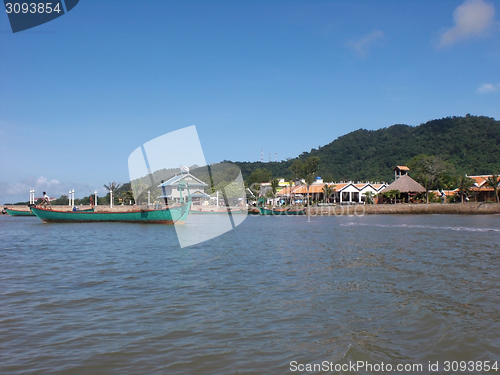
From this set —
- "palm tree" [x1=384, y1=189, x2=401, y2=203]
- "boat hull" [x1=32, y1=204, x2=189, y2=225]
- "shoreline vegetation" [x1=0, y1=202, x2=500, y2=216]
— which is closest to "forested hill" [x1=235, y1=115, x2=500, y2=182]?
"palm tree" [x1=384, y1=189, x2=401, y2=203]

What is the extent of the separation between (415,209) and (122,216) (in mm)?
34637

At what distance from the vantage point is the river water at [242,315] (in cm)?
409

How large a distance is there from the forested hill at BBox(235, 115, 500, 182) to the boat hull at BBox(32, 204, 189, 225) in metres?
60.5

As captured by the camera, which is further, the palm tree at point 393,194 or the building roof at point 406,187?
the building roof at point 406,187

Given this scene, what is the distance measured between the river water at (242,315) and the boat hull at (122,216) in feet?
64.3

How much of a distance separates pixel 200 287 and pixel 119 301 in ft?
5.26

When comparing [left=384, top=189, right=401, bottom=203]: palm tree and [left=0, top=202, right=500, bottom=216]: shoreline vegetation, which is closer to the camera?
[left=0, top=202, right=500, bottom=216]: shoreline vegetation

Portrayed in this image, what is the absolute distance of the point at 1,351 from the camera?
425 cm

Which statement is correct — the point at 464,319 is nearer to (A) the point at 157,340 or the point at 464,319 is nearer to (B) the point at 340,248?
(A) the point at 157,340

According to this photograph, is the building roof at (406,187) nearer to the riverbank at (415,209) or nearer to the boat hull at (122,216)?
the riverbank at (415,209)

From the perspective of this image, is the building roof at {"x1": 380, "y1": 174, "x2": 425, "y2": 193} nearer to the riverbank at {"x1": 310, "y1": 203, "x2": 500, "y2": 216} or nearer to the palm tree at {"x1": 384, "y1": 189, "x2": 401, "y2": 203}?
the palm tree at {"x1": 384, "y1": 189, "x2": 401, "y2": 203}

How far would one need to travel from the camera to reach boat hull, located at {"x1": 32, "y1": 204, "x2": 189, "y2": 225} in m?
30.1

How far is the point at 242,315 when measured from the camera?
18.4ft

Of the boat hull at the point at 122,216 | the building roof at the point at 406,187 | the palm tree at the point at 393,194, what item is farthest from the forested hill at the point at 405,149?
the boat hull at the point at 122,216
